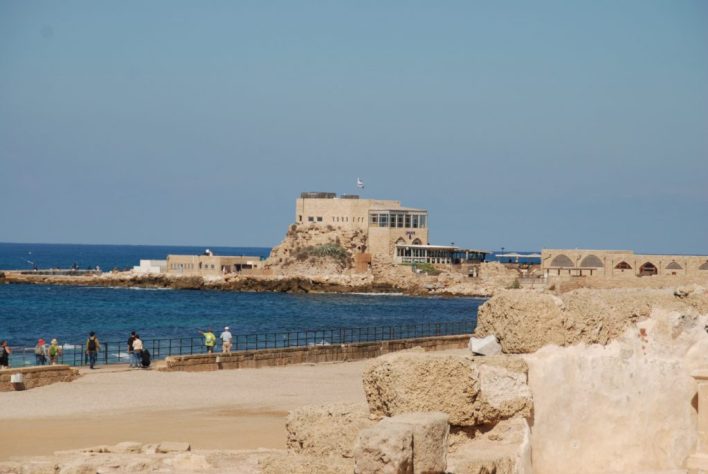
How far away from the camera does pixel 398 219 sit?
116 m

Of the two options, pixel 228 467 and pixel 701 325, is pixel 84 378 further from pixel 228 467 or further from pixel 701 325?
pixel 701 325

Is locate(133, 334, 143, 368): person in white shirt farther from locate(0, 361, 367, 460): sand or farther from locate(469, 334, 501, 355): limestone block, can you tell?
locate(469, 334, 501, 355): limestone block

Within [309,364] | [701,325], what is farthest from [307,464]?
[309,364]

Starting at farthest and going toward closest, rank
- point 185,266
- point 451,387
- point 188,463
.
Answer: point 185,266 → point 188,463 → point 451,387

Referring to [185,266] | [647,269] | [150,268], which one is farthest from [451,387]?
[150,268]

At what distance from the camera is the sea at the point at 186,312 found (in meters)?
58.2

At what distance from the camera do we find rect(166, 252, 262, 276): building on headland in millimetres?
115625

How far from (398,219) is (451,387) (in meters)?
110

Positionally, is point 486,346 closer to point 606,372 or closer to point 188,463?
point 606,372

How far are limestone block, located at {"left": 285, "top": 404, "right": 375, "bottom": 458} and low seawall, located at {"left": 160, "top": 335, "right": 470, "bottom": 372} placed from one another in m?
19.7

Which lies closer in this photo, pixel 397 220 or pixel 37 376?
pixel 37 376

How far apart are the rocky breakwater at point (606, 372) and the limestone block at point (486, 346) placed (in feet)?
0.16

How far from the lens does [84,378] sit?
2359cm

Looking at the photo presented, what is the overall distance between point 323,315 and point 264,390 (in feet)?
173
